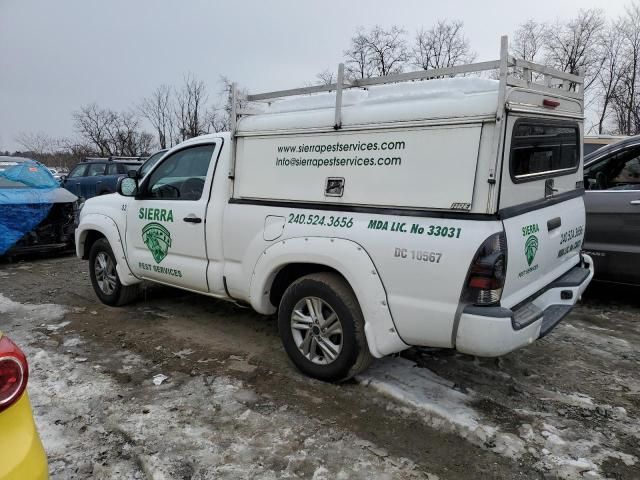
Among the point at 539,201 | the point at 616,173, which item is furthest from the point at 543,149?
the point at 616,173

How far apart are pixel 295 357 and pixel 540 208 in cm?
206

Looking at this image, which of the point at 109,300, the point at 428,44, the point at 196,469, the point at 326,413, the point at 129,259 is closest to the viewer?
the point at 196,469

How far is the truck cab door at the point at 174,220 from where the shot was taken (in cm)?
432

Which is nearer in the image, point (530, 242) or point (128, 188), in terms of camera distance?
point (530, 242)

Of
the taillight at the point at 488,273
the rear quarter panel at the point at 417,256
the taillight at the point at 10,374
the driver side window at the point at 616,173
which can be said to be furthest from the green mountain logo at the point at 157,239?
the driver side window at the point at 616,173

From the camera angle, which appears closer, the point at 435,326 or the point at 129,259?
the point at 435,326

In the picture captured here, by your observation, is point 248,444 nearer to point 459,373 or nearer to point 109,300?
point 459,373

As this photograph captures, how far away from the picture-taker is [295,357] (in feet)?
12.2

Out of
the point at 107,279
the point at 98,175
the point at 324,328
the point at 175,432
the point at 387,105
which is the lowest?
the point at 175,432

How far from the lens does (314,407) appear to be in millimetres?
3301

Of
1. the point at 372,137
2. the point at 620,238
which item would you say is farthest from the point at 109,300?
the point at 620,238

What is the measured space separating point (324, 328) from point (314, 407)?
0.55 meters

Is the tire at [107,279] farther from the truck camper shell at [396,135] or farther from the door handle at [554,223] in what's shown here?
the door handle at [554,223]

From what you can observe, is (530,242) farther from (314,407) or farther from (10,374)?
(10,374)
